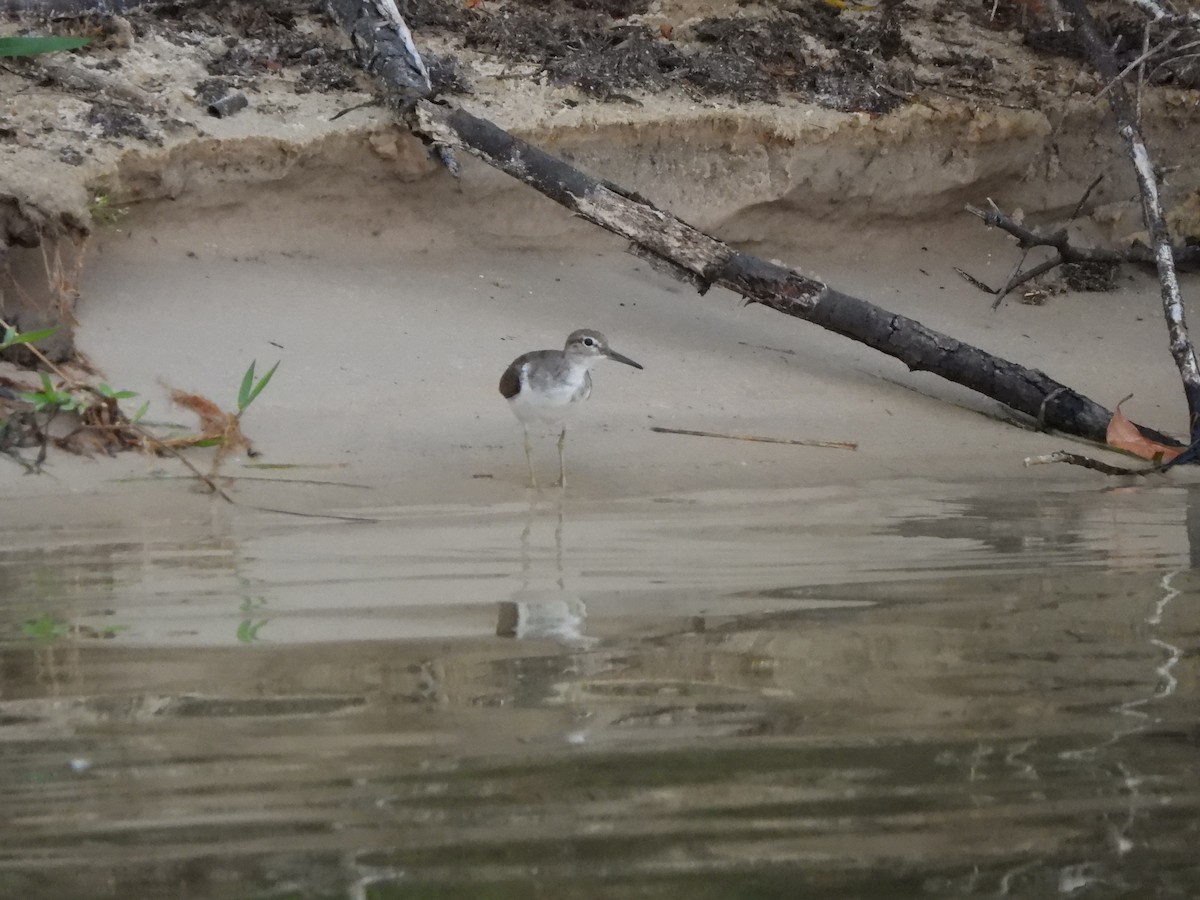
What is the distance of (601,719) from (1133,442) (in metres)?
5.11

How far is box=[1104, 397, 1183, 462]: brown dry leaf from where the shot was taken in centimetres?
682

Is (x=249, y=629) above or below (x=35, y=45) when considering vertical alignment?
below

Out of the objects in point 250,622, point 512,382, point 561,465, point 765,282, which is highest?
point 765,282

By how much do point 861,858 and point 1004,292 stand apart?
24.6ft

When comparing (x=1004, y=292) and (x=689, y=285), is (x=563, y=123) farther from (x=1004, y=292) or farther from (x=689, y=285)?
(x=1004, y=292)

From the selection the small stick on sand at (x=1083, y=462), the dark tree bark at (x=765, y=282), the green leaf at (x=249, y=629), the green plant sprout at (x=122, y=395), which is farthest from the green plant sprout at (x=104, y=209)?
the small stick on sand at (x=1083, y=462)

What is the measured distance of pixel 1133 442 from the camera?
273 inches

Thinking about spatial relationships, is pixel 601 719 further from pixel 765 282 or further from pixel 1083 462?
pixel 765 282

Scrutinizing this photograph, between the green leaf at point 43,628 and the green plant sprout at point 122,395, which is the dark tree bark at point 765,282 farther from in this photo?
the green leaf at point 43,628

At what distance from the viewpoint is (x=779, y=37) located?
955 centimetres

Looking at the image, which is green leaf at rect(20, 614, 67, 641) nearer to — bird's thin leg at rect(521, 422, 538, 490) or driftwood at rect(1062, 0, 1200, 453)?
bird's thin leg at rect(521, 422, 538, 490)

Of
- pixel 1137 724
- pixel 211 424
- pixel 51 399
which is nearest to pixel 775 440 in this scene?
pixel 211 424

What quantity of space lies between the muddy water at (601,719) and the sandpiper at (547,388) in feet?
5.38

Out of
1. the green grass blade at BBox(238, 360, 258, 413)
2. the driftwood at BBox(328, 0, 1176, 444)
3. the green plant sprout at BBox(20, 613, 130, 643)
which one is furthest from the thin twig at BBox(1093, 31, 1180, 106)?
the green plant sprout at BBox(20, 613, 130, 643)
